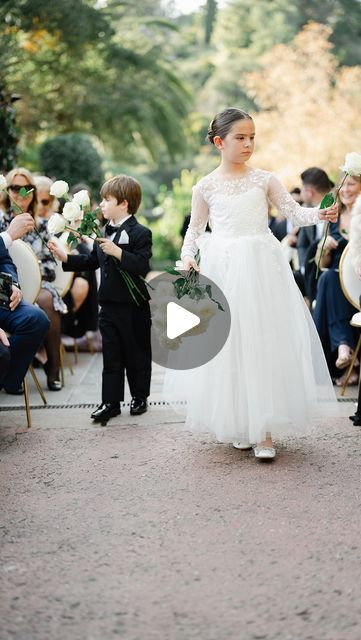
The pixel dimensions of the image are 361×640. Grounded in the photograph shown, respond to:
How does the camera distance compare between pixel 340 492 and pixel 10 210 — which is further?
pixel 10 210

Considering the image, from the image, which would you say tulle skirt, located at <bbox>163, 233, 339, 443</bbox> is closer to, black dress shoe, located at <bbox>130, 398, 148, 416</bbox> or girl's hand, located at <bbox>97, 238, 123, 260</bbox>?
girl's hand, located at <bbox>97, 238, 123, 260</bbox>

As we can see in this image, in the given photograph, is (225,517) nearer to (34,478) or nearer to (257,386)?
(257,386)

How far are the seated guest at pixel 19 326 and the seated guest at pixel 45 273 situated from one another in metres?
0.72

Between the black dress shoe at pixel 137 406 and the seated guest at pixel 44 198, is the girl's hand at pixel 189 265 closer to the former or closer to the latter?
the black dress shoe at pixel 137 406

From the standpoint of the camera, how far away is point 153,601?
2805 millimetres

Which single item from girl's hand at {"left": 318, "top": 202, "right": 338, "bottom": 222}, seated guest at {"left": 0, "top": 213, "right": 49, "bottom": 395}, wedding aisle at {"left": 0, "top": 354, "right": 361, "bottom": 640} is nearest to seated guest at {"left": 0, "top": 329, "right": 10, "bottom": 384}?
seated guest at {"left": 0, "top": 213, "right": 49, "bottom": 395}

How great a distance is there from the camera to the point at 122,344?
18.1 ft

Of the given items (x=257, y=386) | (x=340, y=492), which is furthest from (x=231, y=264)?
(x=340, y=492)

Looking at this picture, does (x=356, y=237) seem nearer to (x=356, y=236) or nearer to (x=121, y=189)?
(x=356, y=236)

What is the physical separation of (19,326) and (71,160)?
11.1 meters

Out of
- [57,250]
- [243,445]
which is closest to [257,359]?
[243,445]

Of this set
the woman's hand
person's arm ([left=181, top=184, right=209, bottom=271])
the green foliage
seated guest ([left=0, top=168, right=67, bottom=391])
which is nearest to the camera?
person's arm ([left=181, top=184, right=209, bottom=271])

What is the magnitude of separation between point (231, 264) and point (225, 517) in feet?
4.95
